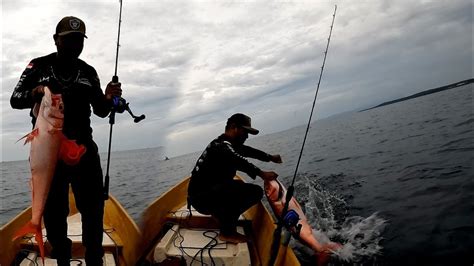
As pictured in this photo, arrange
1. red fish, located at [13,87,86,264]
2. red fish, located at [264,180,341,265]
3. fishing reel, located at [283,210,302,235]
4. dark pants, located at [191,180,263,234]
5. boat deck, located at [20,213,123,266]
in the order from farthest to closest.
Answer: red fish, located at [264,180,341,265]
dark pants, located at [191,180,263,234]
fishing reel, located at [283,210,302,235]
boat deck, located at [20,213,123,266]
red fish, located at [13,87,86,264]

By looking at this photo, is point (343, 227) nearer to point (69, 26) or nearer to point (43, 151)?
point (43, 151)

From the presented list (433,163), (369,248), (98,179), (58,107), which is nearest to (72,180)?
(98,179)

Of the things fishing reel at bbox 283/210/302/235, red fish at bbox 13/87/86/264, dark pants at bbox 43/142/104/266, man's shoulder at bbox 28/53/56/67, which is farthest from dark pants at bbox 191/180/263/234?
man's shoulder at bbox 28/53/56/67

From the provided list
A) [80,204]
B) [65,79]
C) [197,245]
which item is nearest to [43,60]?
[65,79]

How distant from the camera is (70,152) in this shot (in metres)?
3.04

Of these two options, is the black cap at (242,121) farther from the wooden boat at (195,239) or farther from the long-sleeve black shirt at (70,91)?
the long-sleeve black shirt at (70,91)

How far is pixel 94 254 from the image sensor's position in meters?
3.59

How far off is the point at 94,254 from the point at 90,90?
183 centimetres

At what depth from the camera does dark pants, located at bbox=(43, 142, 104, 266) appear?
3289mm

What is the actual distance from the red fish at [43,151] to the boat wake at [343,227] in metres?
4.60

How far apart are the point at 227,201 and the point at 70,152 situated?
95.0 inches

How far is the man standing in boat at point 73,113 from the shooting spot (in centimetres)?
316

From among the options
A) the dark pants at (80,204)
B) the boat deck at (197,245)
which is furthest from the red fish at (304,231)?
the dark pants at (80,204)

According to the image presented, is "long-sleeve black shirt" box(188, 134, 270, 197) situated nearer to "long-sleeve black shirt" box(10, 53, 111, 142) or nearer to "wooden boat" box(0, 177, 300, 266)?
"wooden boat" box(0, 177, 300, 266)
